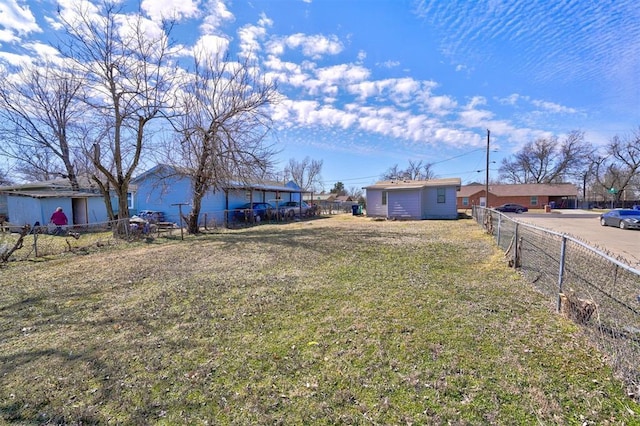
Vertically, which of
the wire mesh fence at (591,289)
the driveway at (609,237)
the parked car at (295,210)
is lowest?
the driveway at (609,237)

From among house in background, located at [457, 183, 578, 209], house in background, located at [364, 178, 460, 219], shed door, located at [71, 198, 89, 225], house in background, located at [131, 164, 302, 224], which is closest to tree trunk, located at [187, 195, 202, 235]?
house in background, located at [131, 164, 302, 224]

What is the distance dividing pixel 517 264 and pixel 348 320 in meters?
4.42


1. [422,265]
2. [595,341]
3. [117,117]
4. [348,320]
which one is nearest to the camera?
[595,341]

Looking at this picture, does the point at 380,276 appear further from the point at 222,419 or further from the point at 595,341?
the point at 222,419

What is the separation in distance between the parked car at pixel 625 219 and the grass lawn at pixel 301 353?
17.0m

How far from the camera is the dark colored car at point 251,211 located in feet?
65.7

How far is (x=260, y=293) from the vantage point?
5367 millimetres

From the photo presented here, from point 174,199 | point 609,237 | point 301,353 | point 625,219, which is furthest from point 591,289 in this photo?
point 174,199

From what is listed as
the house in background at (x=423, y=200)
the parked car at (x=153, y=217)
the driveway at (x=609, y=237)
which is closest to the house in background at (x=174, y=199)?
the parked car at (x=153, y=217)

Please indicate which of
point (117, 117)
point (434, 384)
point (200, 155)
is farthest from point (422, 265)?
point (117, 117)

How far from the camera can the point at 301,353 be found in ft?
10.8

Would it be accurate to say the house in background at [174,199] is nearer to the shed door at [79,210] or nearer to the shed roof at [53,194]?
the shed roof at [53,194]

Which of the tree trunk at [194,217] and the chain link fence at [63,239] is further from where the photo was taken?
the tree trunk at [194,217]

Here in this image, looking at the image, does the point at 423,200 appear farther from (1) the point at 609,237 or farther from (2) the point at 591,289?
(2) the point at 591,289
